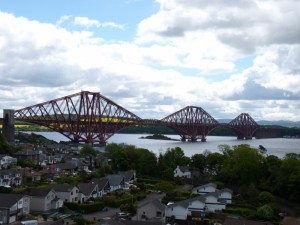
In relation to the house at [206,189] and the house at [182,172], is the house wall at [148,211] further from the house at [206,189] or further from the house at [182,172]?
the house at [182,172]

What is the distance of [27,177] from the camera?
4591 centimetres

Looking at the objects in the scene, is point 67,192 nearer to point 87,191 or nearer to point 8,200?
point 87,191

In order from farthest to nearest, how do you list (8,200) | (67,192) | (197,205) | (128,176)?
(128,176), (67,192), (197,205), (8,200)

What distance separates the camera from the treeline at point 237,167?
42.2 m

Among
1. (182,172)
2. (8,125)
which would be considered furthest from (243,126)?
(182,172)

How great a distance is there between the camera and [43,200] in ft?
111

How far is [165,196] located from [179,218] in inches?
321

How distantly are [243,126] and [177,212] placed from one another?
6203 inches

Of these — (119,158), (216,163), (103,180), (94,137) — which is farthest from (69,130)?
(103,180)

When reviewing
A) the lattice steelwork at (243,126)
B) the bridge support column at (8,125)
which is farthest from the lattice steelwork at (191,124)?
the bridge support column at (8,125)

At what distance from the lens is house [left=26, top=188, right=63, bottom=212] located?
3391cm

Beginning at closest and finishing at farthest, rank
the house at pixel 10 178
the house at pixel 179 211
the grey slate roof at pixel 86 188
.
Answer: the house at pixel 179 211, the grey slate roof at pixel 86 188, the house at pixel 10 178

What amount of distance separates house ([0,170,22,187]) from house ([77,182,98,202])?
8168mm

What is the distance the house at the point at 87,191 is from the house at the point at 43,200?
321cm
